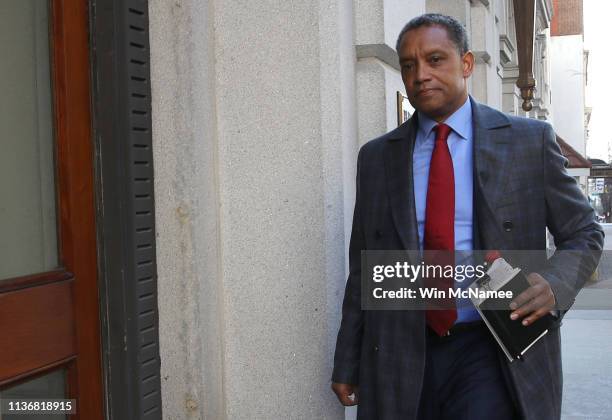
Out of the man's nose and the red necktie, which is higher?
the man's nose

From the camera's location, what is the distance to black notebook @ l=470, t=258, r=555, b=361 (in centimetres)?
238

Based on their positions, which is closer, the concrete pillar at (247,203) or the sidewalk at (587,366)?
the concrete pillar at (247,203)

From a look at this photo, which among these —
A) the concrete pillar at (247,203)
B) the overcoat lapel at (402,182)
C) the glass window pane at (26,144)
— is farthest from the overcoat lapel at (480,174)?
the glass window pane at (26,144)

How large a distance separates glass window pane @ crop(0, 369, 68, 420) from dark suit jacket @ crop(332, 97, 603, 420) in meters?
0.98

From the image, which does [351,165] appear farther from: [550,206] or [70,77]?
[70,77]

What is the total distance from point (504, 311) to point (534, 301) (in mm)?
95

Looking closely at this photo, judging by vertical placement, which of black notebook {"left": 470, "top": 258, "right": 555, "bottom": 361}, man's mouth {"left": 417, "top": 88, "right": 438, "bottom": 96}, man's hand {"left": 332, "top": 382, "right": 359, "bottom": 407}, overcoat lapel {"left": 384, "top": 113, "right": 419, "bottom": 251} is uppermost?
man's mouth {"left": 417, "top": 88, "right": 438, "bottom": 96}

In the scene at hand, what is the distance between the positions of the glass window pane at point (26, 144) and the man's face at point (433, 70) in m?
1.11

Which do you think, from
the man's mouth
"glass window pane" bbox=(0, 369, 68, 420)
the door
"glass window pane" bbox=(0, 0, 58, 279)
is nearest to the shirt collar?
the man's mouth

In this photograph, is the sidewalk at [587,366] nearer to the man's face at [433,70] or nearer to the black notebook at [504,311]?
the black notebook at [504,311]

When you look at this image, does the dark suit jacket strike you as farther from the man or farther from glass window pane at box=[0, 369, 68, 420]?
glass window pane at box=[0, 369, 68, 420]

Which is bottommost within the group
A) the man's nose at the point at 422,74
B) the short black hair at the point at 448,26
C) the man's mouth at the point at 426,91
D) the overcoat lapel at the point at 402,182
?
the overcoat lapel at the point at 402,182

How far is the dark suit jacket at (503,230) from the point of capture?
2.54 metres

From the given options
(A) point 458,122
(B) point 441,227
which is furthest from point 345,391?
(A) point 458,122
